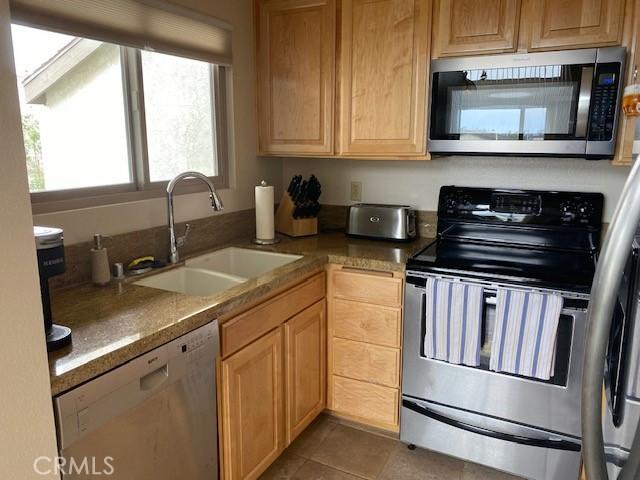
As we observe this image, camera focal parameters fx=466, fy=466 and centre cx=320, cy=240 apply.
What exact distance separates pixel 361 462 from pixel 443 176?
148 centimetres

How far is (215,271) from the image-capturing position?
2.04 metres

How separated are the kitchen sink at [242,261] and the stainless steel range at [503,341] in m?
0.63

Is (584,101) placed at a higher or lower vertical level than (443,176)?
higher

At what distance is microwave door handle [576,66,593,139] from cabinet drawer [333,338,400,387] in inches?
47.5

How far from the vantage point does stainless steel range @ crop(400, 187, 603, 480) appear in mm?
1791

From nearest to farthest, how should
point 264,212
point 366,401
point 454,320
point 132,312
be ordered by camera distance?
1. point 132,312
2. point 454,320
3. point 366,401
4. point 264,212

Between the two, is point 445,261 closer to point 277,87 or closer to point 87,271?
point 277,87

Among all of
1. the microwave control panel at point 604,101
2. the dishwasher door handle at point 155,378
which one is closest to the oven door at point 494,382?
the microwave control panel at point 604,101

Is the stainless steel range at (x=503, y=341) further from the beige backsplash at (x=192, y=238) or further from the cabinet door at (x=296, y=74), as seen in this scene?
the cabinet door at (x=296, y=74)

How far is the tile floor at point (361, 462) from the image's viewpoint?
202 centimetres

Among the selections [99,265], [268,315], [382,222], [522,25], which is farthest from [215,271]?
[522,25]

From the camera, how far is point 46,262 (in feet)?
3.59

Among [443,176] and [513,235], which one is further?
[443,176]

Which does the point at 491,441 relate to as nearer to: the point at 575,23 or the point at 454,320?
the point at 454,320
